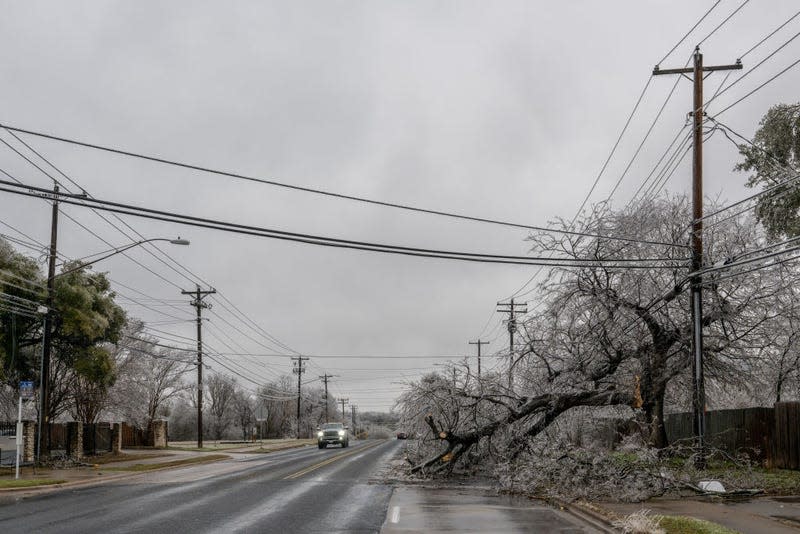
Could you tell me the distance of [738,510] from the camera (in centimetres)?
1348

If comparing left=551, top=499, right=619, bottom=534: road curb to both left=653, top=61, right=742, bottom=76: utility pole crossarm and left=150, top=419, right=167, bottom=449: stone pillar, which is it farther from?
left=150, top=419, right=167, bottom=449: stone pillar

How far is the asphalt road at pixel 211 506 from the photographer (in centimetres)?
1256

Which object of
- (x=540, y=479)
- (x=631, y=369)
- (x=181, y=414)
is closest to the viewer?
(x=540, y=479)

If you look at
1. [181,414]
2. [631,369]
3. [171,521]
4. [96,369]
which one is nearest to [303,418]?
[181,414]

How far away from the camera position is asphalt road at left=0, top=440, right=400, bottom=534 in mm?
12562

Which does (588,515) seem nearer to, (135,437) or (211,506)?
(211,506)

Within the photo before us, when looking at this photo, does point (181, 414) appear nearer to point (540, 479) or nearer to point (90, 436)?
point (90, 436)

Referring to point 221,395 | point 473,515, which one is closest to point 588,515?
point 473,515

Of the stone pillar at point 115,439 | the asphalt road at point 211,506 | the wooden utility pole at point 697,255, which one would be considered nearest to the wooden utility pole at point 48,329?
the asphalt road at point 211,506

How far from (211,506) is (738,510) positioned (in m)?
10.2

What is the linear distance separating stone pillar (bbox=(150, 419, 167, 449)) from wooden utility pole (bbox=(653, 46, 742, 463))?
128ft

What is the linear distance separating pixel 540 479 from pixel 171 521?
8777mm

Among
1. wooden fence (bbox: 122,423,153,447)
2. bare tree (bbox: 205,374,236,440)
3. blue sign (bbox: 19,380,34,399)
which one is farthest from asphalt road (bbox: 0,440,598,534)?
bare tree (bbox: 205,374,236,440)

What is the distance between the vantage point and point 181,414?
352 feet
